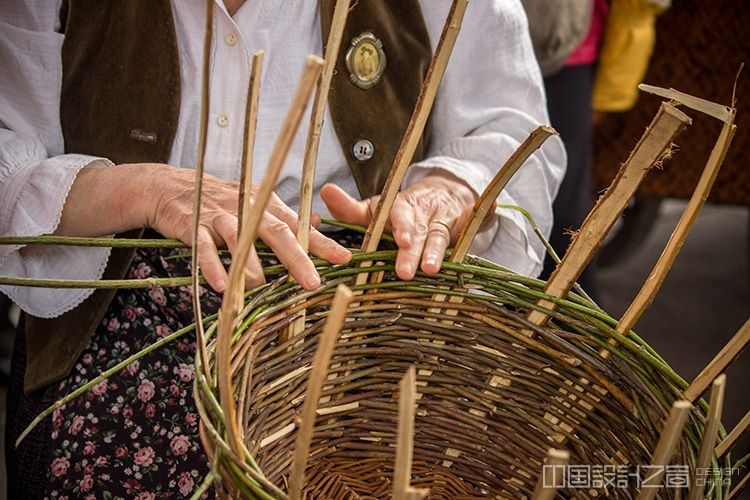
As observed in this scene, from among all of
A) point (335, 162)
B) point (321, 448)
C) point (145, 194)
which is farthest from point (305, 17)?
point (321, 448)

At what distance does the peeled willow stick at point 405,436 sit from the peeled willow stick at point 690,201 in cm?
25

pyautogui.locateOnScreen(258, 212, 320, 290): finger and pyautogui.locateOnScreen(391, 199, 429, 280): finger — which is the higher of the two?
pyautogui.locateOnScreen(391, 199, 429, 280): finger

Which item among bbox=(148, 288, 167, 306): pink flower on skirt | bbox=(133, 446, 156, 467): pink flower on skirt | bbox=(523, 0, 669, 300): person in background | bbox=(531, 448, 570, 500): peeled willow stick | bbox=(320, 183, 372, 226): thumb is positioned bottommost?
bbox=(133, 446, 156, 467): pink flower on skirt

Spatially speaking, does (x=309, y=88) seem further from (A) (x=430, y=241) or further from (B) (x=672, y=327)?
(B) (x=672, y=327)

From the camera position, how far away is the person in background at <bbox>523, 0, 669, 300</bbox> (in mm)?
1459

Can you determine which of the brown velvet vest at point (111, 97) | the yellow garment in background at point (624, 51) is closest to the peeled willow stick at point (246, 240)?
the brown velvet vest at point (111, 97)

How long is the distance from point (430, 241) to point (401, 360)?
0.34 feet

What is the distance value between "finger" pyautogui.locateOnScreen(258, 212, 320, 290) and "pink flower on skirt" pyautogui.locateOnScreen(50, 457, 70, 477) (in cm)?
28

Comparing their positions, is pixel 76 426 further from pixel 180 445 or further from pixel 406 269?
pixel 406 269

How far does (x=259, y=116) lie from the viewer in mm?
778

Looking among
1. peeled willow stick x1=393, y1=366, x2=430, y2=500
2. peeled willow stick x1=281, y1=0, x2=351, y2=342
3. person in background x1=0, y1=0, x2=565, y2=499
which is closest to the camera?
peeled willow stick x1=393, y1=366, x2=430, y2=500

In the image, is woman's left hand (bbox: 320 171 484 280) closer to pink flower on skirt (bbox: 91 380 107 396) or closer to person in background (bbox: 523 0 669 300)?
pink flower on skirt (bbox: 91 380 107 396)

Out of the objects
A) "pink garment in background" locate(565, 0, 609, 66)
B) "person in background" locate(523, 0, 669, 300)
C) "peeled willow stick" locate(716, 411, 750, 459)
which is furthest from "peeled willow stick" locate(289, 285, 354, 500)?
"pink garment in background" locate(565, 0, 609, 66)

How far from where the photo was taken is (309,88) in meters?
0.35
